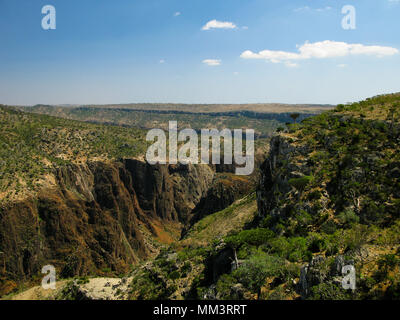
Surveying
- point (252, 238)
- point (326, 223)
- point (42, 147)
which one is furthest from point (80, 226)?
point (326, 223)

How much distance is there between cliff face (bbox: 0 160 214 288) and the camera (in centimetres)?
5084

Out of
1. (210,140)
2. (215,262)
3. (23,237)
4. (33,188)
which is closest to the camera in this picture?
(215,262)

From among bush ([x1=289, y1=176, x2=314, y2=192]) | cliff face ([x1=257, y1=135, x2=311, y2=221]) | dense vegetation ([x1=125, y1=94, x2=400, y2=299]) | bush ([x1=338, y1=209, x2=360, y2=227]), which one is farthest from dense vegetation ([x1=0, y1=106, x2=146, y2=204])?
bush ([x1=338, y1=209, x2=360, y2=227])

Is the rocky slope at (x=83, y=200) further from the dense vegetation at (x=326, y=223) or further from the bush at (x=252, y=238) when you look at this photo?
the bush at (x=252, y=238)

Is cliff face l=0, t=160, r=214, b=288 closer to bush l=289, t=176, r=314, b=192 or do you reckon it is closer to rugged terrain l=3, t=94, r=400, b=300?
rugged terrain l=3, t=94, r=400, b=300

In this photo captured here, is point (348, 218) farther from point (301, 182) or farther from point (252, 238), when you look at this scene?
point (252, 238)

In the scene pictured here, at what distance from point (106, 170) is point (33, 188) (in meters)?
24.1

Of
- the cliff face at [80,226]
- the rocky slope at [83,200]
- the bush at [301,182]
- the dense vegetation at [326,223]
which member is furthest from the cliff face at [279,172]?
the cliff face at [80,226]

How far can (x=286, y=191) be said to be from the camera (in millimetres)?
35250

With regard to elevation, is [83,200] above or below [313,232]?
below

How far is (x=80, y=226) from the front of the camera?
5803cm
